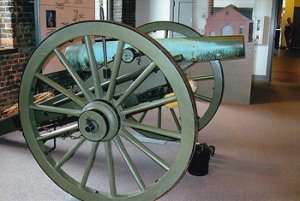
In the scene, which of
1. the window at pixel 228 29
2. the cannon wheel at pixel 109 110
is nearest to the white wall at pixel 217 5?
the window at pixel 228 29

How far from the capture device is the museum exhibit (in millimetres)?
2170

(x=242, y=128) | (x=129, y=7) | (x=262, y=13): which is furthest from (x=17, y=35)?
(x=262, y=13)

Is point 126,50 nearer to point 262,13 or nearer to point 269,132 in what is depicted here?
point 269,132

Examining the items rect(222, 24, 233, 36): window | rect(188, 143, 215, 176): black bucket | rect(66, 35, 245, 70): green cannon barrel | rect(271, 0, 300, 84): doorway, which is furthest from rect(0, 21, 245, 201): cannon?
rect(271, 0, 300, 84): doorway

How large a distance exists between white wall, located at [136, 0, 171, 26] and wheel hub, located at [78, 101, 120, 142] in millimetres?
5542

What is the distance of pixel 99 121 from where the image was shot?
7.30 ft

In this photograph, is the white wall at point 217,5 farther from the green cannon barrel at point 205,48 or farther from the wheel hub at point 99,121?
the wheel hub at point 99,121

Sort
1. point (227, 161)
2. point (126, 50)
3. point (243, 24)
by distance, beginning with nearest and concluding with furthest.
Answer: point (126, 50) < point (227, 161) < point (243, 24)

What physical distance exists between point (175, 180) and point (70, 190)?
71 cm

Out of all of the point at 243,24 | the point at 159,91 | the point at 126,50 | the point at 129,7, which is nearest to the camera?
the point at 126,50

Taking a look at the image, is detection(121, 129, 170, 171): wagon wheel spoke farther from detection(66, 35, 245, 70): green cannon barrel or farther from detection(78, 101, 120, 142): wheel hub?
detection(66, 35, 245, 70): green cannon barrel

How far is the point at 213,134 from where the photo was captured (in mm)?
4316

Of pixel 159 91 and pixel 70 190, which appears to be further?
pixel 159 91

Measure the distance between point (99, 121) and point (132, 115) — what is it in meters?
0.24
